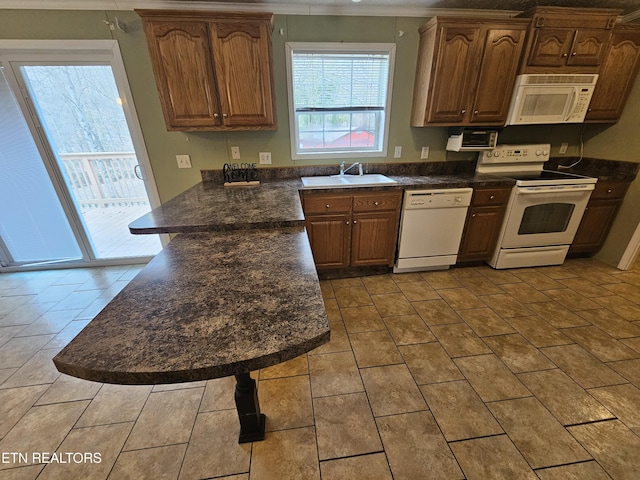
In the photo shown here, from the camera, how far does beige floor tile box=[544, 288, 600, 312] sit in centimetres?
217

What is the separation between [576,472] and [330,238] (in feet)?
6.52

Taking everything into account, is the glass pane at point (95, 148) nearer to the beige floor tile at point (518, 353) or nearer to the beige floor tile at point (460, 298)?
the beige floor tile at point (460, 298)

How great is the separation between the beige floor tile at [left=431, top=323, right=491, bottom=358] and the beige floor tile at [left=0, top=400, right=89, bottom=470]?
89.7 inches

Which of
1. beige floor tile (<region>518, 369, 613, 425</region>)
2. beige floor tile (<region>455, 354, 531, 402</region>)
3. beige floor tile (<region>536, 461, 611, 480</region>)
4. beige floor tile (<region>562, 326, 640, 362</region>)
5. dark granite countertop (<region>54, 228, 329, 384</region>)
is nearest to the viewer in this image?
dark granite countertop (<region>54, 228, 329, 384</region>)

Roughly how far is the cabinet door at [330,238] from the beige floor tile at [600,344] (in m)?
1.80

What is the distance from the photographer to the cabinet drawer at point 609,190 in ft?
8.45

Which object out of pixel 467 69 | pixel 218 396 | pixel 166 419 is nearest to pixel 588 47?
pixel 467 69

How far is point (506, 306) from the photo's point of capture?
86.9 inches

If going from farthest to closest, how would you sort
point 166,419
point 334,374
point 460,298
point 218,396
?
point 460,298, point 334,374, point 218,396, point 166,419

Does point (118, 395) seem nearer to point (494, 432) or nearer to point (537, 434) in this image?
point (494, 432)

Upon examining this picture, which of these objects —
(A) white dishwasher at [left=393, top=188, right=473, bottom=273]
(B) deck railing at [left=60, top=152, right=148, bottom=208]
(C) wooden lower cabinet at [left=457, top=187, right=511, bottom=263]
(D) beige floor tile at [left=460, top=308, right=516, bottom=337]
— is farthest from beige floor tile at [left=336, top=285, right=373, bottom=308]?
(B) deck railing at [left=60, top=152, right=148, bottom=208]

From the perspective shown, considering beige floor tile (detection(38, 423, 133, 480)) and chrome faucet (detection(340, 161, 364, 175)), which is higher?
chrome faucet (detection(340, 161, 364, 175))

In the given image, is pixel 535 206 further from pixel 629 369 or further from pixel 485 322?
pixel 629 369

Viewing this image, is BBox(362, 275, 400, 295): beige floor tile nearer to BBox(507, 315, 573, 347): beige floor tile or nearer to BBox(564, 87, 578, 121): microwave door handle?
BBox(507, 315, 573, 347): beige floor tile
